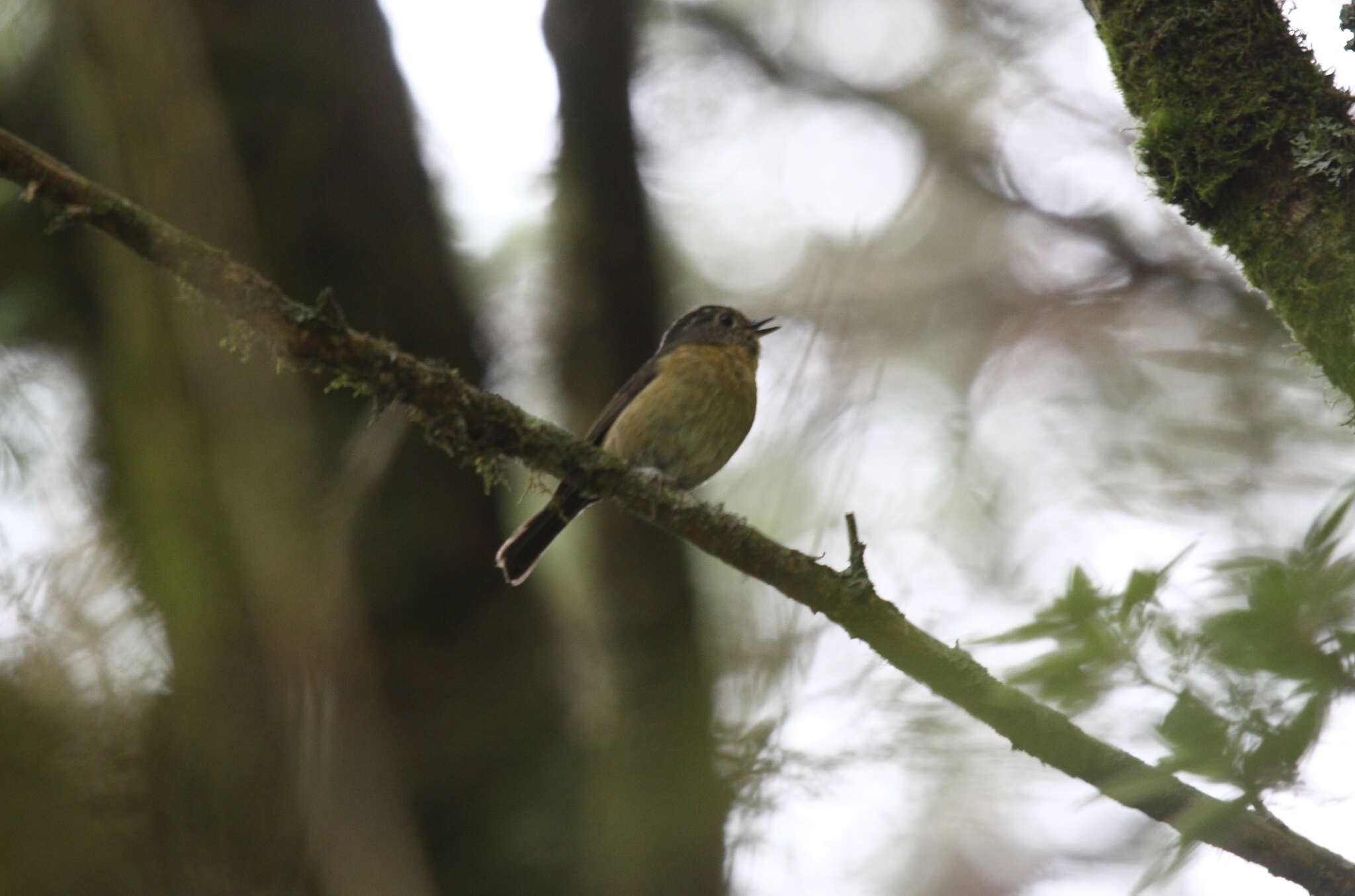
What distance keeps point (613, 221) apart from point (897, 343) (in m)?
2.13

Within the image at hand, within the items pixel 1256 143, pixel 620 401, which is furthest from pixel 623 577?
pixel 1256 143

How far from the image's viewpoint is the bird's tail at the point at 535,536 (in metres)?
3.97

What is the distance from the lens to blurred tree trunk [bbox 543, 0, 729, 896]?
3816 mm

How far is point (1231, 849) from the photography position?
84.3 inches

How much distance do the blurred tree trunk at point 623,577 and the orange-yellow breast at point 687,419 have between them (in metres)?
0.17

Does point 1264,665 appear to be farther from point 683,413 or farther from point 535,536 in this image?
point 683,413

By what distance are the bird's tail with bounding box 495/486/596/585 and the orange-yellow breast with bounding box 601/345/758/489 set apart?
636 mm

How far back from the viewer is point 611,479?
3016mm

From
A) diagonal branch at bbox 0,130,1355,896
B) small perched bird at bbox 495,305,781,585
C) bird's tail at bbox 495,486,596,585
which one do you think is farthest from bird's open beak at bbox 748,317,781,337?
diagonal branch at bbox 0,130,1355,896

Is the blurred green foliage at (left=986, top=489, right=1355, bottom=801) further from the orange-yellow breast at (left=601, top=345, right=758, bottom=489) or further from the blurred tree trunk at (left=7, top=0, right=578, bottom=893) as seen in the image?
the orange-yellow breast at (left=601, top=345, right=758, bottom=489)

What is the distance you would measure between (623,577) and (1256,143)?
2666 millimetres

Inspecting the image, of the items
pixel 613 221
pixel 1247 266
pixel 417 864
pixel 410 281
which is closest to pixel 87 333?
pixel 410 281

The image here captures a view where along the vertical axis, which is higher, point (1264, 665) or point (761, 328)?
point (761, 328)

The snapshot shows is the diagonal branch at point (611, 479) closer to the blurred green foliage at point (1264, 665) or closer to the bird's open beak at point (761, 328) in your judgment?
the blurred green foliage at point (1264, 665)
